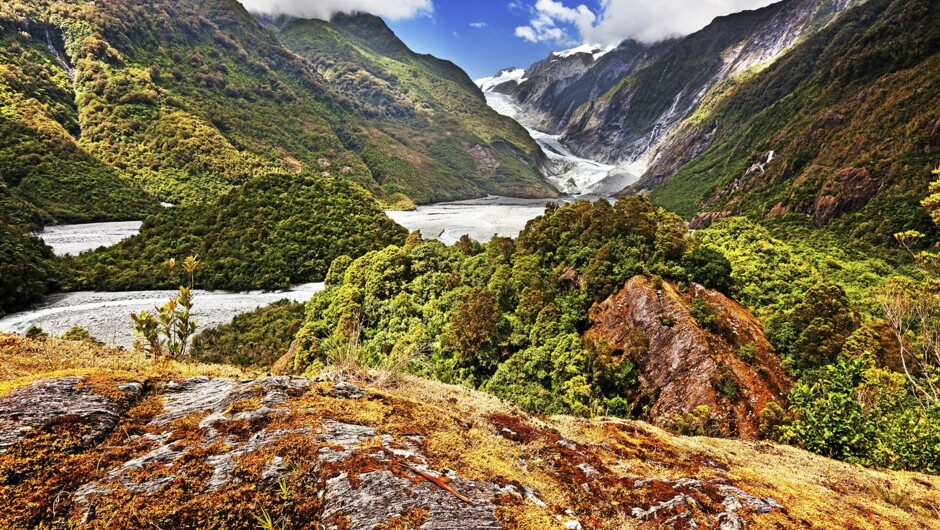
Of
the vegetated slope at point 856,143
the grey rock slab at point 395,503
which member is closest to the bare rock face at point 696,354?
the grey rock slab at point 395,503

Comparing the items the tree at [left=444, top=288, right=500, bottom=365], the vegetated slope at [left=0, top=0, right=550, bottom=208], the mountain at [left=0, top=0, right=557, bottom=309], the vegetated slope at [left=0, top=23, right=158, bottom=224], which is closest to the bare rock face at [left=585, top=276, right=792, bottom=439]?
the tree at [left=444, top=288, right=500, bottom=365]

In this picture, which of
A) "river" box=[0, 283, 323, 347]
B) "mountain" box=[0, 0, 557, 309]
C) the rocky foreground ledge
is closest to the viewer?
the rocky foreground ledge

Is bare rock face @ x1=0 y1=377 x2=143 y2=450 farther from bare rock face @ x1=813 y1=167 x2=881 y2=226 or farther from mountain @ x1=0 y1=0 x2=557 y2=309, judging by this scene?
bare rock face @ x1=813 y1=167 x2=881 y2=226

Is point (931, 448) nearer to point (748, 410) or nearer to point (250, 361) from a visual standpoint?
point (748, 410)

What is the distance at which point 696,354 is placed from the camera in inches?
620

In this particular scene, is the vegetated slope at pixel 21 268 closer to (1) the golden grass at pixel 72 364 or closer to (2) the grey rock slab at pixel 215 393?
(1) the golden grass at pixel 72 364

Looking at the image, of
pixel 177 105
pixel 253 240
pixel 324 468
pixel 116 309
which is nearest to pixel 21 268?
pixel 116 309

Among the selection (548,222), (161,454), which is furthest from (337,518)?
(548,222)

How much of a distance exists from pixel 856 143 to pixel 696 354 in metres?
80.6

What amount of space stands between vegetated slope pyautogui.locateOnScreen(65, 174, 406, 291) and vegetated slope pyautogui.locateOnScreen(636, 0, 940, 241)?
6654 centimetres

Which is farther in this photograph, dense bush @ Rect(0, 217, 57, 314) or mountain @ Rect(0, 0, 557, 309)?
mountain @ Rect(0, 0, 557, 309)

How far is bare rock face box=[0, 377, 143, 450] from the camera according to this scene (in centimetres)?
430

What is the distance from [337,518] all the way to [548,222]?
24.5 metres

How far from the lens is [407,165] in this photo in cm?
19138
